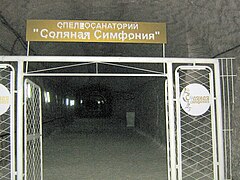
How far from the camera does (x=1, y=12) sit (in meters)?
5.83

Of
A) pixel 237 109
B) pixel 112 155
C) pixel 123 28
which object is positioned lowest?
pixel 112 155

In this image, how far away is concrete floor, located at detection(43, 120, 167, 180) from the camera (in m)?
6.73

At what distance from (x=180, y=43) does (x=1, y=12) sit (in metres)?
3.87

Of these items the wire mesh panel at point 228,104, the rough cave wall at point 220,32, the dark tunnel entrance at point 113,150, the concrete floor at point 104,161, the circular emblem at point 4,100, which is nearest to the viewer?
the circular emblem at point 4,100

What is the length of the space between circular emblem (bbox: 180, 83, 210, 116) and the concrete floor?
213cm

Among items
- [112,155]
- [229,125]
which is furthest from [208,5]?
[112,155]

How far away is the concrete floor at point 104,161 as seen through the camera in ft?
22.1

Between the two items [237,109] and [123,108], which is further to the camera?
[123,108]

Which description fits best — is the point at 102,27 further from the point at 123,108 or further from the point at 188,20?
the point at 123,108

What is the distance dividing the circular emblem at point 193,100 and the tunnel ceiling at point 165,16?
1.19 meters

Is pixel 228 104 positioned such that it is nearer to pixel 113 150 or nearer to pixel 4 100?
pixel 4 100

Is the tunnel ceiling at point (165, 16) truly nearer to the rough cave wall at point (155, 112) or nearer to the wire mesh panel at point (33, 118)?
the wire mesh panel at point (33, 118)

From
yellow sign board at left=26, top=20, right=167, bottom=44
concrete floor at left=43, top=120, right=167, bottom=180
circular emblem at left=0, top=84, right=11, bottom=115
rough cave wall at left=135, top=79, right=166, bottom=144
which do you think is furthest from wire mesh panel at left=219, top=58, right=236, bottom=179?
rough cave wall at left=135, top=79, right=166, bottom=144

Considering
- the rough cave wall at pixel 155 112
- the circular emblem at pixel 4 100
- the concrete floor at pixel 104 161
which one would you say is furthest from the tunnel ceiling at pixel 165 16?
the rough cave wall at pixel 155 112
